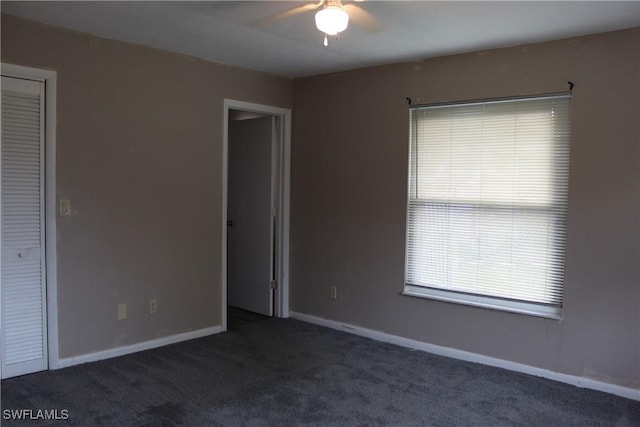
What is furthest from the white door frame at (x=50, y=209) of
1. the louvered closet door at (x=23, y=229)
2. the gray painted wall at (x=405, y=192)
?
the gray painted wall at (x=405, y=192)

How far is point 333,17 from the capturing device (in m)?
2.44

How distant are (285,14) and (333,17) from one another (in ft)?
2.10

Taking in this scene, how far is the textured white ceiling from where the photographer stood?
2834 mm

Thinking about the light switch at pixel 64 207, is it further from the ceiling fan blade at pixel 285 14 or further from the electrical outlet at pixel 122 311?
the ceiling fan blade at pixel 285 14

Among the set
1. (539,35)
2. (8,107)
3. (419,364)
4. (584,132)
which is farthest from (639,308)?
(8,107)

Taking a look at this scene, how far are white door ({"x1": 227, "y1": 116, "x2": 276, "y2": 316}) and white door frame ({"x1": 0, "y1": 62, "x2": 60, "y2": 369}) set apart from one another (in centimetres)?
200

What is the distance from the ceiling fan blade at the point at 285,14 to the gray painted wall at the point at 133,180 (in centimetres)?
111

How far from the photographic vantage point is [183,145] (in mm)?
4078

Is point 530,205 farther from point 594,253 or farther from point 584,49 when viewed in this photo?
point 584,49

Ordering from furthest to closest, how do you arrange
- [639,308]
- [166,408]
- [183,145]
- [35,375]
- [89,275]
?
[183,145]
[89,275]
[35,375]
[639,308]
[166,408]

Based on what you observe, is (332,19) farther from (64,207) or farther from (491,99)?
(64,207)

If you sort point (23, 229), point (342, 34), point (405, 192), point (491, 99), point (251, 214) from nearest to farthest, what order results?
point (23, 229), point (342, 34), point (491, 99), point (405, 192), point (251, 214)

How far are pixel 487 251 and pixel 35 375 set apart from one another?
10.5 feet

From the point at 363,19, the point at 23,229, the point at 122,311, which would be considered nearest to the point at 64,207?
the point at 23,229
